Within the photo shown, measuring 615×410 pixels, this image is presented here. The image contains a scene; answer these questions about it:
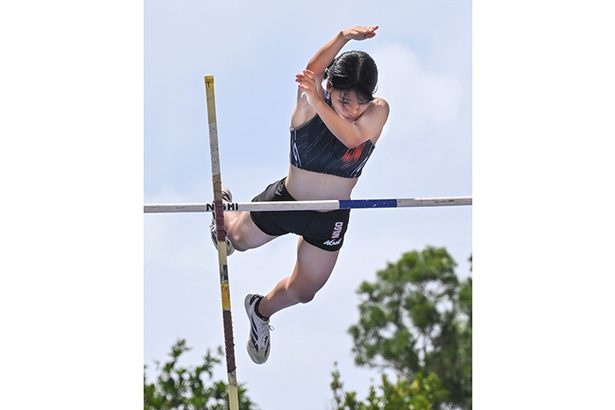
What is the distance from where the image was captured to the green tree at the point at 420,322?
13.7 meters

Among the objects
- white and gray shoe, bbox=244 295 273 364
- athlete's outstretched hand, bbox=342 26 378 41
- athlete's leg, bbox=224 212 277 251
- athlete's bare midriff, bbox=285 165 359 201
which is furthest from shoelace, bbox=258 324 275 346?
athlete's outstretched hand, bbox=342 26 378 41

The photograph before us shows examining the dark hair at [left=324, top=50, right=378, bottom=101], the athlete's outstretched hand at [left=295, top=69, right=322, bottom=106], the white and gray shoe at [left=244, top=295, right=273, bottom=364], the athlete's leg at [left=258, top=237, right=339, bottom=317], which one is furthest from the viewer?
the white and gray shoe at [left=244, top=295, right=273, bottom=364]

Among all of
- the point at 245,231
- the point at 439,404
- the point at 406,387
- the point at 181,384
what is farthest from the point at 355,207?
the point at 439,404

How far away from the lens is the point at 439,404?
41.9 ft

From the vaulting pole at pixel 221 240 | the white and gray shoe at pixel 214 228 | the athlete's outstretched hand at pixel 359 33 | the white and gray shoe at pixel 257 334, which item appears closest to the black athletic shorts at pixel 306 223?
the white and gray shoe at pixel 214 228

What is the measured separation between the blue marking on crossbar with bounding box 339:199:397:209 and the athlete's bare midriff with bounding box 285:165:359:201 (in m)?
0.16

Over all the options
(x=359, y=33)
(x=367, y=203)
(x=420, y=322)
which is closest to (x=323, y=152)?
(x=367, y=203)

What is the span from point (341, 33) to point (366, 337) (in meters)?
9.83

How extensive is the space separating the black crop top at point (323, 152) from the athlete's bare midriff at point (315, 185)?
0.03 m

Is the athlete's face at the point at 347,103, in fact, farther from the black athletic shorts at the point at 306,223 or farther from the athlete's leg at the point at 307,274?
the athlete's leg at the point at 307,274

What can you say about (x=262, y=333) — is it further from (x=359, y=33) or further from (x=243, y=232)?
(x=359, y=33)

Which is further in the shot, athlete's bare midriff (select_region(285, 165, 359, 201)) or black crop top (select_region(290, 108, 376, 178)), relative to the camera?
athlete's bare midriff (select_region(285, 165, 359, 201))

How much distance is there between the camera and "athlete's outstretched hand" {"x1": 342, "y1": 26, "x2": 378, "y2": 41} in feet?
15.9

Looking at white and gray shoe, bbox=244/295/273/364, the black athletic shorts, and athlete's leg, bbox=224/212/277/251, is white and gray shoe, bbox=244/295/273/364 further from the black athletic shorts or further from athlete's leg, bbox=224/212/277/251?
the black athletic shorts
